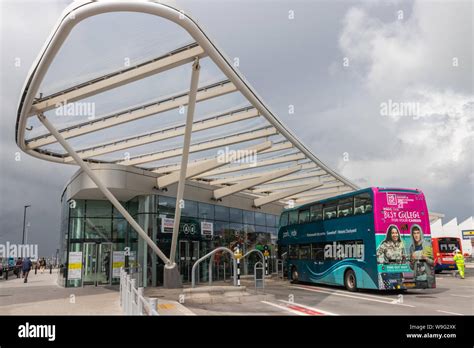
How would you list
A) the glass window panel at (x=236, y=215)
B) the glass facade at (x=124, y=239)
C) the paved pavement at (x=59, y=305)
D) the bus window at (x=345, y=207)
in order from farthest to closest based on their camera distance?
the glass window panel at (x=236, y=215)
the glass facade at (x=124, y=239)
the bus window at (x=345, y=207)
the paved pavement at (x=59, y=305)

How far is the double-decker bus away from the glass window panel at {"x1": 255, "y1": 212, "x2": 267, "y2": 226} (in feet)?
36.7

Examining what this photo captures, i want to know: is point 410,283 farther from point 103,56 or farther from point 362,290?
point 103,56

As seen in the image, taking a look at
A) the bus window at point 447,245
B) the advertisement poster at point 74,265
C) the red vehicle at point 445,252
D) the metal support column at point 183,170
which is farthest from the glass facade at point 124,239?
the bus window at point 447,245

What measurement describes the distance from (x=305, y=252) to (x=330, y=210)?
3503 millimetres

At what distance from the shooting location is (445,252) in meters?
30.2

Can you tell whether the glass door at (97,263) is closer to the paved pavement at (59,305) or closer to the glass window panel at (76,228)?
the glass window panel at (76,228)

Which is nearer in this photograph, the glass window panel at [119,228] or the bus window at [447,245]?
the glass window panel at [119,228]

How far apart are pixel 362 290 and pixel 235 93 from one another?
996 centimetres

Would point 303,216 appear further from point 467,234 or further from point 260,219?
point 467,234

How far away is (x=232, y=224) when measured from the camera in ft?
87.7

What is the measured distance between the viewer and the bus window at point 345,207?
17.0 meters

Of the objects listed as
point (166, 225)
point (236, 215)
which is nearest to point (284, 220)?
point (236, 215)

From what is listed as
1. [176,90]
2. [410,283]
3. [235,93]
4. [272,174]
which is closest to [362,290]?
[410,283]

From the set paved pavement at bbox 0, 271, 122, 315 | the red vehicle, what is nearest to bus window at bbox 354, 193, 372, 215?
paved pavement at bbox 0, 271, 122, 315
